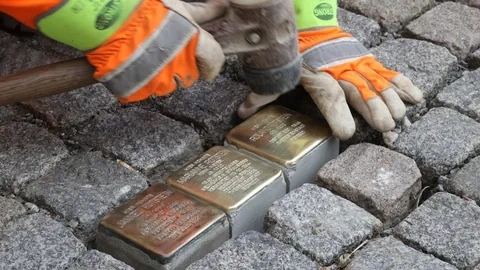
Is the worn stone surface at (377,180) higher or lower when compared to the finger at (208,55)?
lower

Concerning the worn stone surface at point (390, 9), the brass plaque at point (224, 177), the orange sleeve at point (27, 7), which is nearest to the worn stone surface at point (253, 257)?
the brass plaque at point (224, 177)

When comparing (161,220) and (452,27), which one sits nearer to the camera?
(161,220)

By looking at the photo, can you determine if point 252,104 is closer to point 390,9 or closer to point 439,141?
point 439,141

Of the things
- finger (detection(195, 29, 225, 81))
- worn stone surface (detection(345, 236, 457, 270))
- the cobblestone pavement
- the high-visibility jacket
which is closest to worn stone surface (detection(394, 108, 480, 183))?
the cobblestone pavement

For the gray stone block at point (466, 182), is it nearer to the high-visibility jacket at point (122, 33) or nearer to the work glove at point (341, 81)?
the work glove at point (341, 81)

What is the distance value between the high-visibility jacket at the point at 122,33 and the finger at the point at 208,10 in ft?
0.47

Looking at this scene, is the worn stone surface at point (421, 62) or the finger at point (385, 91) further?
the worn stone surface at point (421, 62)

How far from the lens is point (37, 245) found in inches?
77.5

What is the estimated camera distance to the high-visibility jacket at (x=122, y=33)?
197 centimetres

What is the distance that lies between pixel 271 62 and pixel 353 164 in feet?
1.16

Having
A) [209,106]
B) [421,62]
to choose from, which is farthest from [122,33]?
[421,62]

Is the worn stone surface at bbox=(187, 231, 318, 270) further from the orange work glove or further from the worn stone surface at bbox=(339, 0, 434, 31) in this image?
the worn stone surface at bbox=(339, 0, 434, 31)

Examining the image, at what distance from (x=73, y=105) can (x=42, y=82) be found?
12.9 inches

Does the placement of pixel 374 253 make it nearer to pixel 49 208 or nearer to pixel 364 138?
pixel 364 138
